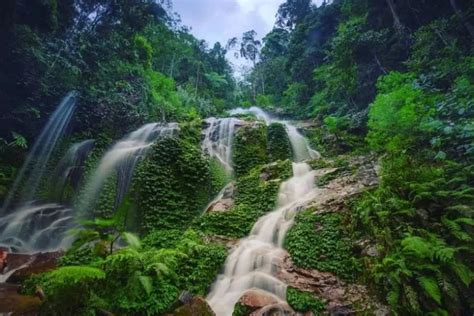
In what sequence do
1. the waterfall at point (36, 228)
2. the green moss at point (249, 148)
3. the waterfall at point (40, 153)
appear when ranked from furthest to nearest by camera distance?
the green moss at point (249, 148), the waterfall at point (40, 153), the waterfall at point (36, 228)

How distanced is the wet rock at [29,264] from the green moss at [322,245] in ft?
16.8

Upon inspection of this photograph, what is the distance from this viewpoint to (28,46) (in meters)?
12.0

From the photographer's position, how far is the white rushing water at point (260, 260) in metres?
5.13

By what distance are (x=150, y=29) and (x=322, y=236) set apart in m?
A: 22.0

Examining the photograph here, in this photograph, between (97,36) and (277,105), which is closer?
(97,36)

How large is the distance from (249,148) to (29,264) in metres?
8.12

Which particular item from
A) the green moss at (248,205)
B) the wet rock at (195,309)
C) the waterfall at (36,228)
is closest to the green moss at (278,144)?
the green moss at (248,205)

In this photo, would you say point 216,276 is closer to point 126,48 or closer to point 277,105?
point 126,48

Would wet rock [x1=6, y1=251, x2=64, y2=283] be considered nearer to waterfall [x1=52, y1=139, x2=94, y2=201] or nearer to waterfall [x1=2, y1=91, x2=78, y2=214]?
waterfall [x1=52, y1=139, x2=94, y2=201]

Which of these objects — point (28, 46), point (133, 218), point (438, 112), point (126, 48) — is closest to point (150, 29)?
point (126, 48)

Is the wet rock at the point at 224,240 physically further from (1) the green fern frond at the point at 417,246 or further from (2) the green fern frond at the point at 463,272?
(2) the green fern frond at the point at 463,272

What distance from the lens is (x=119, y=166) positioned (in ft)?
36.4

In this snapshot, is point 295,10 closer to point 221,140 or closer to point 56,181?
point 221,140

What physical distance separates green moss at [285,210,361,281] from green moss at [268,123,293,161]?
569 cm
